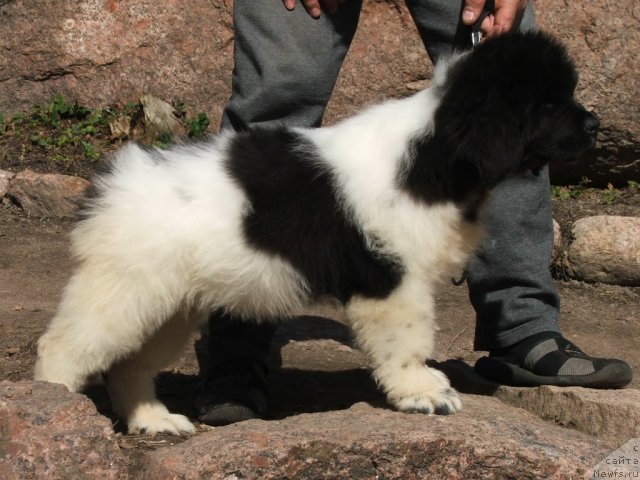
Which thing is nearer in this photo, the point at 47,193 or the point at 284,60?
the point at 284,60

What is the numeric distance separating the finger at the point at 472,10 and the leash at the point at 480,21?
0.20 feet

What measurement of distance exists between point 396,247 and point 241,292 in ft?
2.16

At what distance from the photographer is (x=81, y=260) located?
396 cm

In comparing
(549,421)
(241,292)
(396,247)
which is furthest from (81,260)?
(549,421)

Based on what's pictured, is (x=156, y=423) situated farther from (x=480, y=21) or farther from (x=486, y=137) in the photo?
(x=480, y=21)

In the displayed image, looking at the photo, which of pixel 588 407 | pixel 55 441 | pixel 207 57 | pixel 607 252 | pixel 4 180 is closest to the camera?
pixel 55 441

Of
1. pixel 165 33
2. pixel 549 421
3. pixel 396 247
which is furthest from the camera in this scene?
pixel 165 33

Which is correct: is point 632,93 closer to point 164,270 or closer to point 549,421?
point 549,421

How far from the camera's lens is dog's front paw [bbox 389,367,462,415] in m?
3.88

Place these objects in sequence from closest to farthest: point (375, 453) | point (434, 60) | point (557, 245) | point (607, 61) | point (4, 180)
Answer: point (375, 453) → point (434, 60) → point (557, 245) → point (607, 61) → point (4, 180)

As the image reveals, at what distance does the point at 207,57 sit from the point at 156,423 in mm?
5040

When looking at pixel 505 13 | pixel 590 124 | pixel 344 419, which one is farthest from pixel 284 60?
pixel 344 419

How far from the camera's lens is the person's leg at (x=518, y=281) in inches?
177

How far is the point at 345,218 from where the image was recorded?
379 cm
